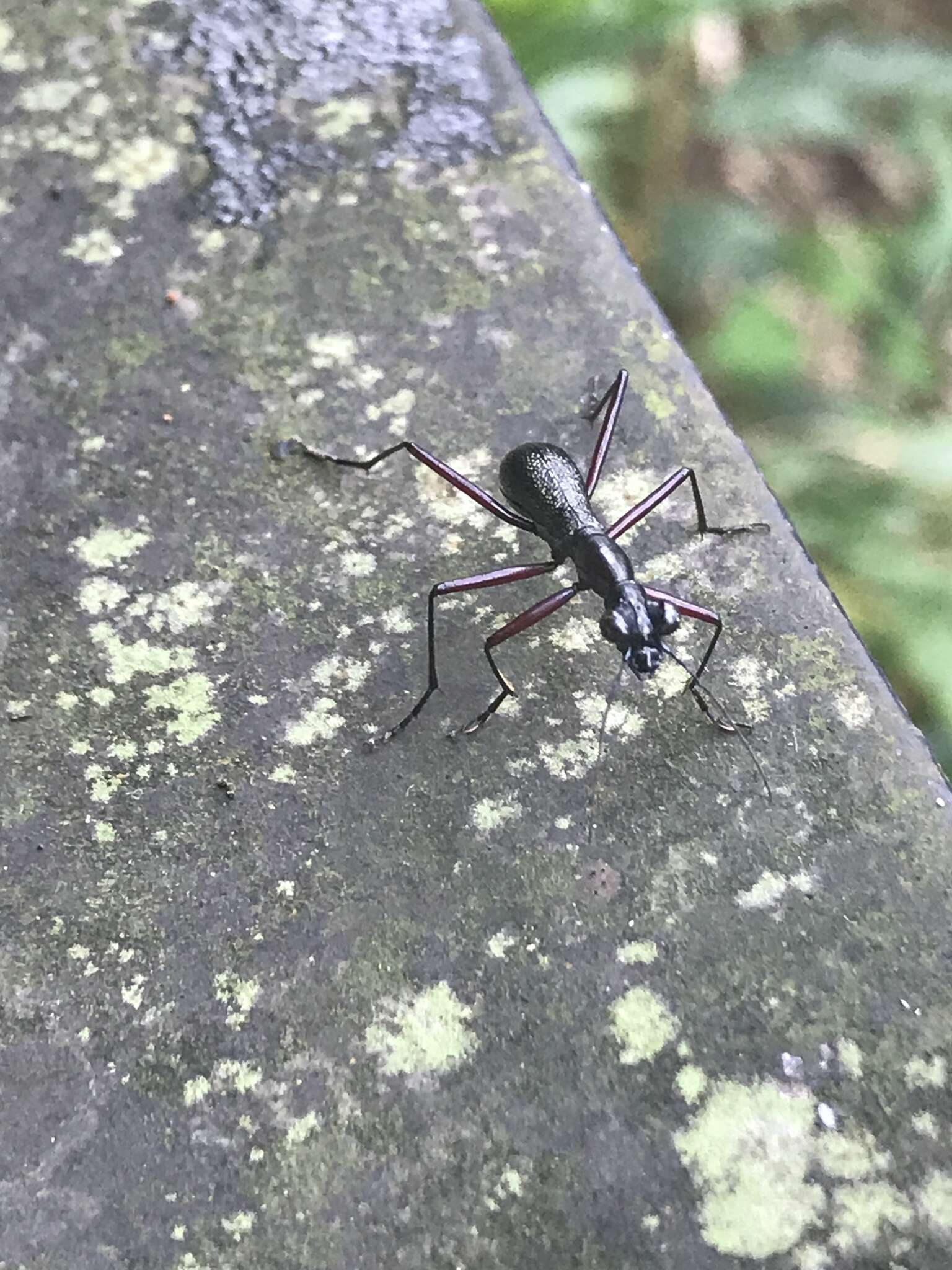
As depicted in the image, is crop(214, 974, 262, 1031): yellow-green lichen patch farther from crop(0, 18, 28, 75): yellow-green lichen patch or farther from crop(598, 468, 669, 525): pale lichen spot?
crop(0, 18, 28, 75): yellow-green lichen patch

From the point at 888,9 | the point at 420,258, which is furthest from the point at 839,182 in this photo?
the point at 420,258

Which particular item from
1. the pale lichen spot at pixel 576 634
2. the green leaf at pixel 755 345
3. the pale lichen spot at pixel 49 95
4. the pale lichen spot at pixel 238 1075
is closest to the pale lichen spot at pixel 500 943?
the pale lichen spot at pixel 238 1075

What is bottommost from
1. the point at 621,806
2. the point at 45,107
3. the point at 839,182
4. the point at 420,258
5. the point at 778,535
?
the point at 839,182

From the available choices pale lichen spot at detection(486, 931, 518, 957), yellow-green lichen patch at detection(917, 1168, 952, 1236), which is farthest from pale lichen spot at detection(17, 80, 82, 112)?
yellow-green lichen patch at detection(917, 1168, 952, 1236)

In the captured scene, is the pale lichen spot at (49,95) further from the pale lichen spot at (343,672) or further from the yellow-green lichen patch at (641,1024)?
the yellow-green lichen patch at (641,1024)

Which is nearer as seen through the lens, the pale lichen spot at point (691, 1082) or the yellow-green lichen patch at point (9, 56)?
the pale lichen spot at point (691, 1082)

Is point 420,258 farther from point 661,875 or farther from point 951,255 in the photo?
point 951,255

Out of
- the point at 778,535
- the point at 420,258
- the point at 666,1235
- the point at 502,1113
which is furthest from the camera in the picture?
the point at 420,258
